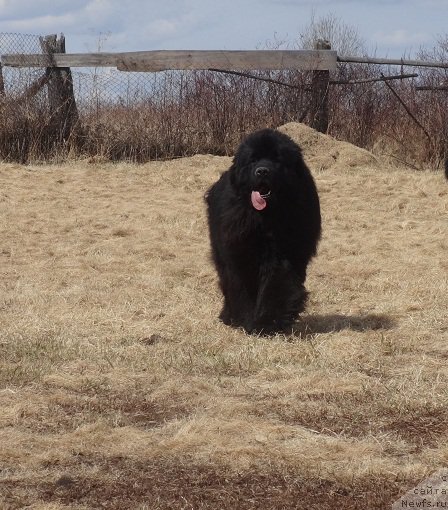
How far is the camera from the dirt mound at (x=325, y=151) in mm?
16766

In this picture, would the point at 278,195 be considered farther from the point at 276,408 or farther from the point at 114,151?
the point at 114,151

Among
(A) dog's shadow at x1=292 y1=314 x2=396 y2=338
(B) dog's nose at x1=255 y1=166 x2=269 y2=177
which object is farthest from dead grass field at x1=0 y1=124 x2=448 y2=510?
(B) dog's nose at x1=255 y1=166 x2=269 y2=177

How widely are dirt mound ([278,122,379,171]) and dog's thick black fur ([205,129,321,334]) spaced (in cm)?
844

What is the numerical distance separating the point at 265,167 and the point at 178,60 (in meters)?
10.6

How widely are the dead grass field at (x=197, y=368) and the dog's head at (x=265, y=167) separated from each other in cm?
115

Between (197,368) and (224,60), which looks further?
(224,60)

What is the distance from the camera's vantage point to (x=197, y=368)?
22.8 ft

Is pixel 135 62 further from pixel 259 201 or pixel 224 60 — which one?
pixel 259 201

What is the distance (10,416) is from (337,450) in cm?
190

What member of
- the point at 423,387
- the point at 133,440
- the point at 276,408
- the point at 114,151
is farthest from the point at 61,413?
the point at 114,151

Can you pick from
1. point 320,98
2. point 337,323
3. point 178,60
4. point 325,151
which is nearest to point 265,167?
point 337,323

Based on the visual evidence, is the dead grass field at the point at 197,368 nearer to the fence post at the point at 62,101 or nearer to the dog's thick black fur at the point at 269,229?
the dog's thick black fur at the point at 269,229

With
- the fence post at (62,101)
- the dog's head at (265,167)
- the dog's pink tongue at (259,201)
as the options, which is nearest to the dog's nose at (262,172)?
the dog's head at (265,167)

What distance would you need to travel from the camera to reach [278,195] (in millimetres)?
7996
